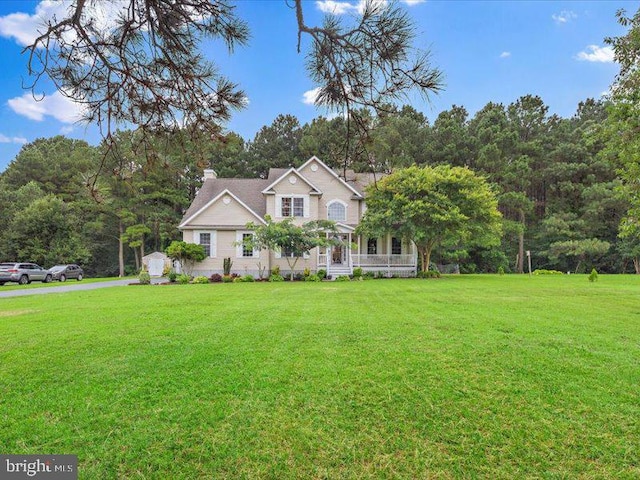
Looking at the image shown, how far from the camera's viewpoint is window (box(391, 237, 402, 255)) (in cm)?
2384

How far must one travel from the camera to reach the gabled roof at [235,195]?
21.7 meters

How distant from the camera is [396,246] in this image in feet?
78.5

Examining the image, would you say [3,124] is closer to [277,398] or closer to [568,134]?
[277,398]

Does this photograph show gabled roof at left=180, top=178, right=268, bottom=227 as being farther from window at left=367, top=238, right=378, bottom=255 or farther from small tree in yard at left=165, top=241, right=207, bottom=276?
window at left=367, top=238, right=378, bottom=255

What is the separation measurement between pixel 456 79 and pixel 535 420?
3.27 meters

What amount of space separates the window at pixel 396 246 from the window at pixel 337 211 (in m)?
3.64

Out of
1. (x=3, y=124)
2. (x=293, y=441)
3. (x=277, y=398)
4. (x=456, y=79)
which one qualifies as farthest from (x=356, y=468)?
(x=3, y=124)

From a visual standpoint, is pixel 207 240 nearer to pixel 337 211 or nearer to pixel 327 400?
pixel 337 211

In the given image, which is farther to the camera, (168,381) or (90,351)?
(90,351)

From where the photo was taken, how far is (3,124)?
3744mm

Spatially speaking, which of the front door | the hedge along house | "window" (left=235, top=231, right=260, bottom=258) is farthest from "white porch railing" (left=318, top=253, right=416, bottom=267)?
"window" (left=235, top=231, right=260, bottom=258)

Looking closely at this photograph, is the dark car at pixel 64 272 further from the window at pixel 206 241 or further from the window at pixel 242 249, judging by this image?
the window at pixel 242 249

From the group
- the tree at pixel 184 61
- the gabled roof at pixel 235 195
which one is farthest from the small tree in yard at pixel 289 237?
the tree at pixel 184 61

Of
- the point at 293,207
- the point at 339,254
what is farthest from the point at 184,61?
the point at 339,254
